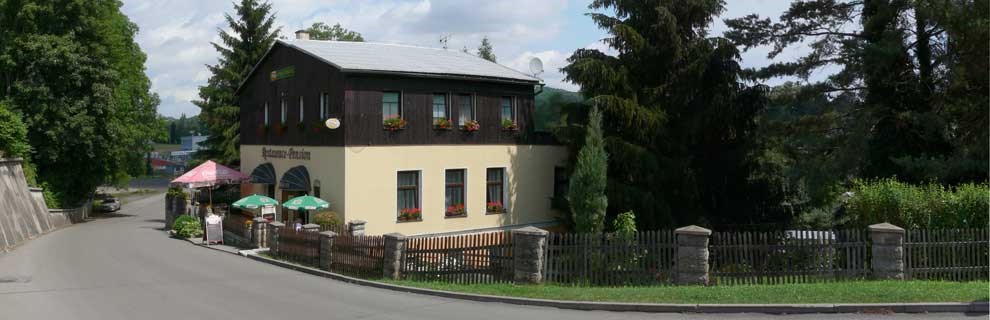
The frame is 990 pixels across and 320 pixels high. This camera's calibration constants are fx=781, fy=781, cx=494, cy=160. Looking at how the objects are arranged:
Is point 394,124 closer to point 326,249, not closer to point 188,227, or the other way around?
point 326,249

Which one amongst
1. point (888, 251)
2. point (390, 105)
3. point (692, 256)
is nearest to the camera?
point (888, 251)

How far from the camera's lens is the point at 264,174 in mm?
29812

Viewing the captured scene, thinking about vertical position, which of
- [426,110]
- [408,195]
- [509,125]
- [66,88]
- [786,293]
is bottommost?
[786,293]

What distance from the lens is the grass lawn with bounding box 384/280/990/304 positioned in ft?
43.2

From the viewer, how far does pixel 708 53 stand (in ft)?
85.8

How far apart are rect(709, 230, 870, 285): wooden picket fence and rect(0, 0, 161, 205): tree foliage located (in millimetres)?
37454

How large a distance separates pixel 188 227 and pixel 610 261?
62.9ft

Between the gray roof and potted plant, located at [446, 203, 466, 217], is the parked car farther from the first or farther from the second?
potted plant, located at [446, 203, 466, 217]

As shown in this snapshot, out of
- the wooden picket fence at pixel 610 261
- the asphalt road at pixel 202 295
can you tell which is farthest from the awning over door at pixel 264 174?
the wooden picket fence at pixel 610 261

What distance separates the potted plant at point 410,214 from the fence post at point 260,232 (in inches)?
167

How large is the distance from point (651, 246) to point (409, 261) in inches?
212

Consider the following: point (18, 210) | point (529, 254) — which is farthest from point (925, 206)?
point (18, 210)

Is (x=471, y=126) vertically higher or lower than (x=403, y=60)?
lower

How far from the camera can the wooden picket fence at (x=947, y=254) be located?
50.9 ft
